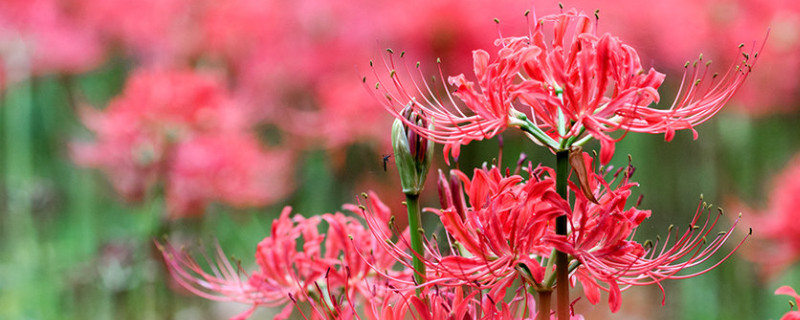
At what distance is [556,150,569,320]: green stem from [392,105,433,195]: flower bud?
104 mm

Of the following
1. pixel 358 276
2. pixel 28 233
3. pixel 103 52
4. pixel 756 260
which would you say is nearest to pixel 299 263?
pixel 358 276

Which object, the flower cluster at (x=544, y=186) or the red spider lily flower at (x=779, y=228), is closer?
the flower cluster at (x=544, y=186)

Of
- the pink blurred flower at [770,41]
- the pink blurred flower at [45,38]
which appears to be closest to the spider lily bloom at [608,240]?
the pink blurred flower at [770,41]

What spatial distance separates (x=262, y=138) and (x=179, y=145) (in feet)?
2.25

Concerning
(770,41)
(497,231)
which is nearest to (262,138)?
(770,41)

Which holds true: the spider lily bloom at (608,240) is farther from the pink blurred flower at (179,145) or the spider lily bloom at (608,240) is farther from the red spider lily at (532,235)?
the pink blurred flower at (179,145)

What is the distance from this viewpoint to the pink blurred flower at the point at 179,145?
1502 mm

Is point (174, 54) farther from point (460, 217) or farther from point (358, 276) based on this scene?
point (460, 217)

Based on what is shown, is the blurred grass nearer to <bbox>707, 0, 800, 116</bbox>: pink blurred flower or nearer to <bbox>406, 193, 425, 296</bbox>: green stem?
<bbox>707, 0, 800, 116</bbox>: pink blurred flower

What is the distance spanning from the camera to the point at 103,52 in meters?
2.04

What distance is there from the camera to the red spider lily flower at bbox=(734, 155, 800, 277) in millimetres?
1464

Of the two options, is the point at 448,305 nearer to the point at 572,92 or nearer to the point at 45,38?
the point at 572,92

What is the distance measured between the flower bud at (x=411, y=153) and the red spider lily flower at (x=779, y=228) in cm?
114

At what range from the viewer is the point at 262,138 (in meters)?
2.24
